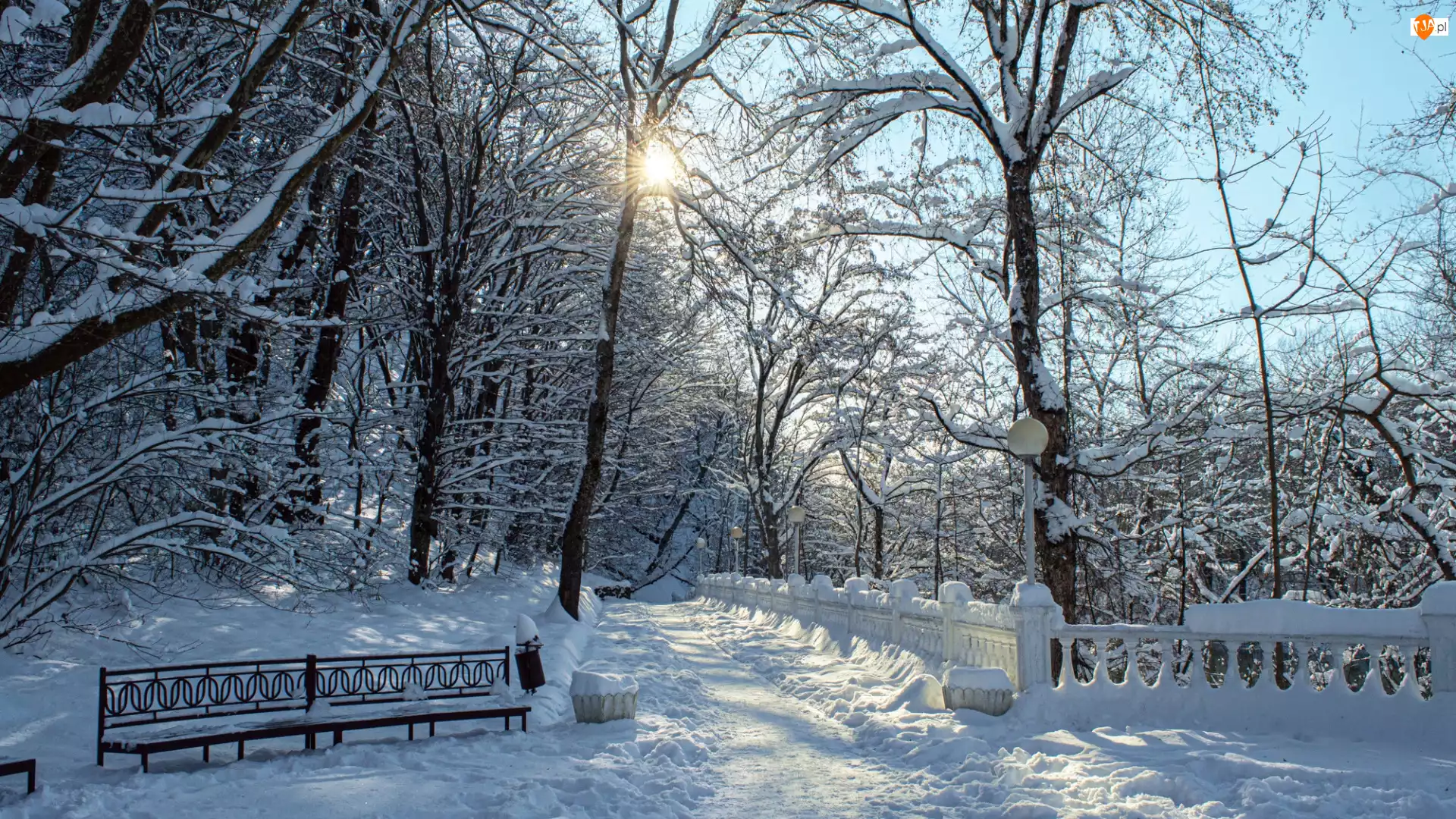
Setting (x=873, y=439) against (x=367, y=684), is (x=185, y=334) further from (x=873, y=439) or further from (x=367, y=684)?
(x=873, y=439)

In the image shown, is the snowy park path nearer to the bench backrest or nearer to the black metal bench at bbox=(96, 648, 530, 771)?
the black metal bench at bbox=(96, 648, 530, 771)

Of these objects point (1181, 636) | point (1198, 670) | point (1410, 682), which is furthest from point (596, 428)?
point (1410, 682)

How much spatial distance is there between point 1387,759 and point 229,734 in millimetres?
8272

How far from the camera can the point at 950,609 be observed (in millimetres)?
10539

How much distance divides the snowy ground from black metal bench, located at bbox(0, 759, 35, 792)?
0.30ft

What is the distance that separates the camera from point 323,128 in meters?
7.44

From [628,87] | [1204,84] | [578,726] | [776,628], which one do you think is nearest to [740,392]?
[776,628]

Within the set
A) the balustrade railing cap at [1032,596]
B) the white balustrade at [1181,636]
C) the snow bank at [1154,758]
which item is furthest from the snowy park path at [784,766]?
the balustrade railing cap at [1032,596]

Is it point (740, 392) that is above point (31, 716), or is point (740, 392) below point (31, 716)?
above

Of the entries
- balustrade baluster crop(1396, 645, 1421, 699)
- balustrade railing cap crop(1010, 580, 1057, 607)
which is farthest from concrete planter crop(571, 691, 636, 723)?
balustrade baluster crop(1396, 645, 1421, 699)

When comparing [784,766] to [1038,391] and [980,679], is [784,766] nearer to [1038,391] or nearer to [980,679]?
[980,679]

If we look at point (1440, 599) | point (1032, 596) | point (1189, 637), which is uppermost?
point (1440, 599)

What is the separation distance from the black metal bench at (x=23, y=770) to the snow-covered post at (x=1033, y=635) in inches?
306

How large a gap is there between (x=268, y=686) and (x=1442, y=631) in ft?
31.7
